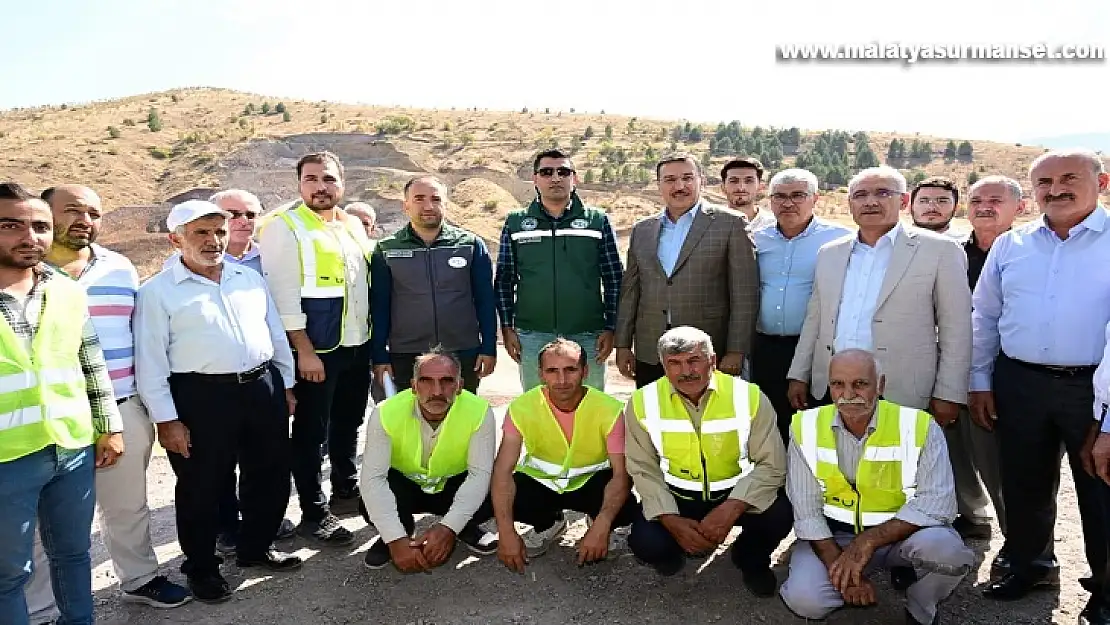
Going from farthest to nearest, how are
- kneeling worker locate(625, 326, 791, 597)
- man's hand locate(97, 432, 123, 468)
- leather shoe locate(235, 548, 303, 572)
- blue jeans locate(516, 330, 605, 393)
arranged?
blue jeans locate(516, 330, 605, 393) → leather shoe locate(235, 548, 303, 572) → kneeling worker locate(625, 326, 791, 597) → man's hand locate(97, 432, 123, 468)

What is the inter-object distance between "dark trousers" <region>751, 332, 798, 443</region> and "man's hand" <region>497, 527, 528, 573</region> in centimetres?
190

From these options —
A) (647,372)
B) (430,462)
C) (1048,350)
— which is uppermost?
(1048,350)

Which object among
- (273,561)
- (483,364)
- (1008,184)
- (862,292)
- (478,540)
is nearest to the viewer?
(862,292)

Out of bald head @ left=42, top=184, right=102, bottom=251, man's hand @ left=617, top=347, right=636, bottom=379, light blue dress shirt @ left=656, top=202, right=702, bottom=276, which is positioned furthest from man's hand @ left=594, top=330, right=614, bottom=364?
bald head @ left=42, top=184, right=102, bottom=251

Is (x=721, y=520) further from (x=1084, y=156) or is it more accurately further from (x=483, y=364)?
(x=1084, y=156)

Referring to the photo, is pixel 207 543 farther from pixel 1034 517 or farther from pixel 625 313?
pixel 1034 517

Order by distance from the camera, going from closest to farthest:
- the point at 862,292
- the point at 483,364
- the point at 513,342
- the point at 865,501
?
the point at 865,501, the point at 862,292, the point at 483,364, the point at 513,342

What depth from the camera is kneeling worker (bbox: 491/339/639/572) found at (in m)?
4.44

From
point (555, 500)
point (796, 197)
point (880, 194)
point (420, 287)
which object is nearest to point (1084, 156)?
point (880, 194)

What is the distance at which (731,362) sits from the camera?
195 inches

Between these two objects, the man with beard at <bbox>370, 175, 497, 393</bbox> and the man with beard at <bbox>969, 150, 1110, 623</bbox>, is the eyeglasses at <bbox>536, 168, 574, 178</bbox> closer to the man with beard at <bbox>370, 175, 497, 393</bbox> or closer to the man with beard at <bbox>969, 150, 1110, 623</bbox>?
the man with beard at <bbox>370, 175, 497, 393</bbox>

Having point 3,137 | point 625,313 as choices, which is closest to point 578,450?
point 625,313

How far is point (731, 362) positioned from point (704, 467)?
0.95 meters

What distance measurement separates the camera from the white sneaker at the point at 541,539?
475cm
